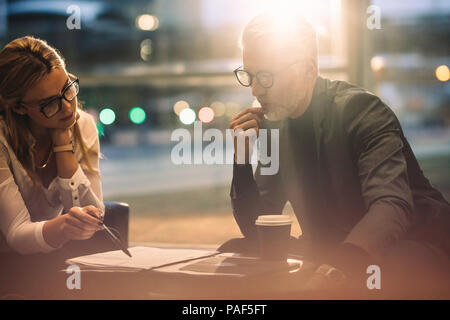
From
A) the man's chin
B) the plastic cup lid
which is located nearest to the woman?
the plastic cup lid

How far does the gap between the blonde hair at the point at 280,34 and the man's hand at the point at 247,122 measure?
190 millimetres

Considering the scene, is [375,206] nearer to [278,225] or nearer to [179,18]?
Answer: [278,225]

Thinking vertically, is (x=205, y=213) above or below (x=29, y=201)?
below

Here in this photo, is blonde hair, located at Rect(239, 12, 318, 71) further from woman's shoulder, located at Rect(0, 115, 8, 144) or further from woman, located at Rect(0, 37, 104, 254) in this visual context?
woman's shoulder, located at Rect(0, 115, 8, 144)

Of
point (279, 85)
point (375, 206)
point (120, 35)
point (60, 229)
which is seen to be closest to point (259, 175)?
point (279, 85)

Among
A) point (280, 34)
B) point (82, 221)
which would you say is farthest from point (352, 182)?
point (82, 221)

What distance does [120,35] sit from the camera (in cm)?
880

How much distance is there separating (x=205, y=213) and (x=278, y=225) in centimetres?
510

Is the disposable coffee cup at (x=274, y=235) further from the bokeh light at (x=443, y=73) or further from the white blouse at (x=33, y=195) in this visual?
the bokeh light at (x=443, y=73)

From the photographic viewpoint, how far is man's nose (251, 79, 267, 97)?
4.89 ft

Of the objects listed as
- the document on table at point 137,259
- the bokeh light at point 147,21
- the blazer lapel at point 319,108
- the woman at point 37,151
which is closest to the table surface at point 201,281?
the document on table at point 137,259

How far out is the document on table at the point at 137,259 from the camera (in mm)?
1300

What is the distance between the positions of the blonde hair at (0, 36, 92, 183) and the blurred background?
0.21 m

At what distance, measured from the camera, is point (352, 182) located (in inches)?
60.2
